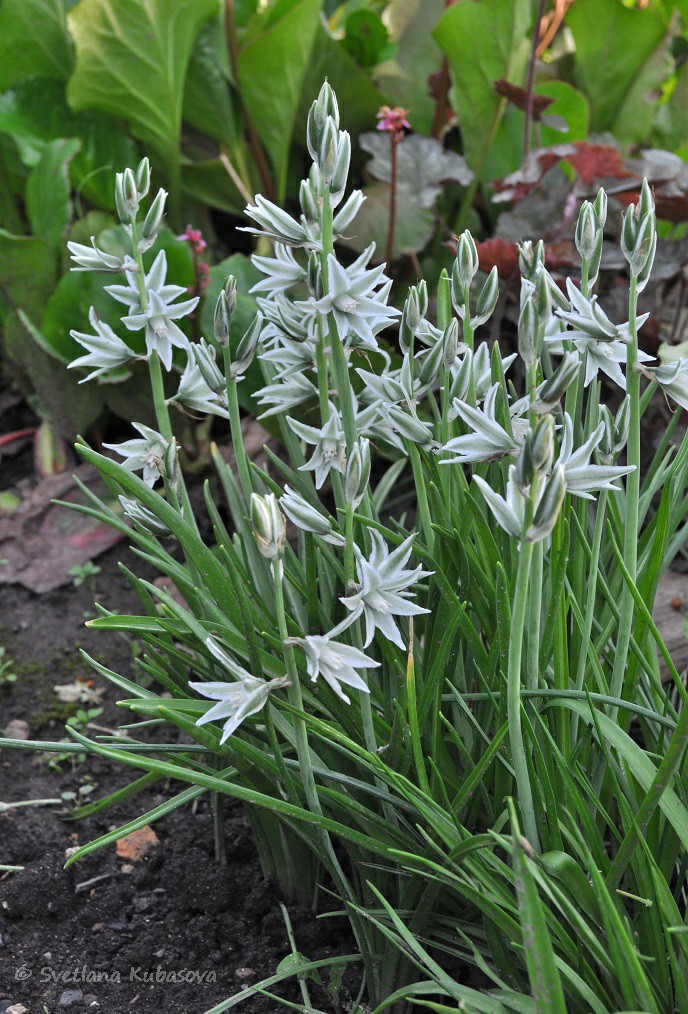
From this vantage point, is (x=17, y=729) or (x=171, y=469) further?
(x=17, y=729)

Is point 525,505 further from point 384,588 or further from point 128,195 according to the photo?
point 128,195

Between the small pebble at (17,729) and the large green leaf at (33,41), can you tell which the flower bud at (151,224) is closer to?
the small pebble at (17,729)

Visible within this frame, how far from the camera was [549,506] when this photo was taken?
0.91 meters

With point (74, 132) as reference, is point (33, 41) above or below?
above

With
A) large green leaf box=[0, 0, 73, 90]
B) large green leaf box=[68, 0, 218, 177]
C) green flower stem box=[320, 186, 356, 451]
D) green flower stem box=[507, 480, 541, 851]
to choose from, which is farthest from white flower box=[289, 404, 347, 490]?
large green leaf box=[0, 0, 73, 90]

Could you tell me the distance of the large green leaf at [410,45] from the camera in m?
3.02

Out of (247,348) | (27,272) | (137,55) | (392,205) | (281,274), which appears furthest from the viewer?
(27,272)

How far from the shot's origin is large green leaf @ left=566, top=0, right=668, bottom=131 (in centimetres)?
297

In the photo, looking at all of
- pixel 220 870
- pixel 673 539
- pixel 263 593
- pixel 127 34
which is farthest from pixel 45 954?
pixel 127 34

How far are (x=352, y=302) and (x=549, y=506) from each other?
1.29 ft

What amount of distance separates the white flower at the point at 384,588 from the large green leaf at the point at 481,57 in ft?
6.68

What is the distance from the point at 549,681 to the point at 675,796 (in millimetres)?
269

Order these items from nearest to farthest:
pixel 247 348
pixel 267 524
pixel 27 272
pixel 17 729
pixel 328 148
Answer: pixel 267 524 → pixel 328 148 → pixel 247 348 → pixel 17 729 → pixel 27 272

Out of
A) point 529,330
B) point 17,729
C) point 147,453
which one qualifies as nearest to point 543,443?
point 529,330
